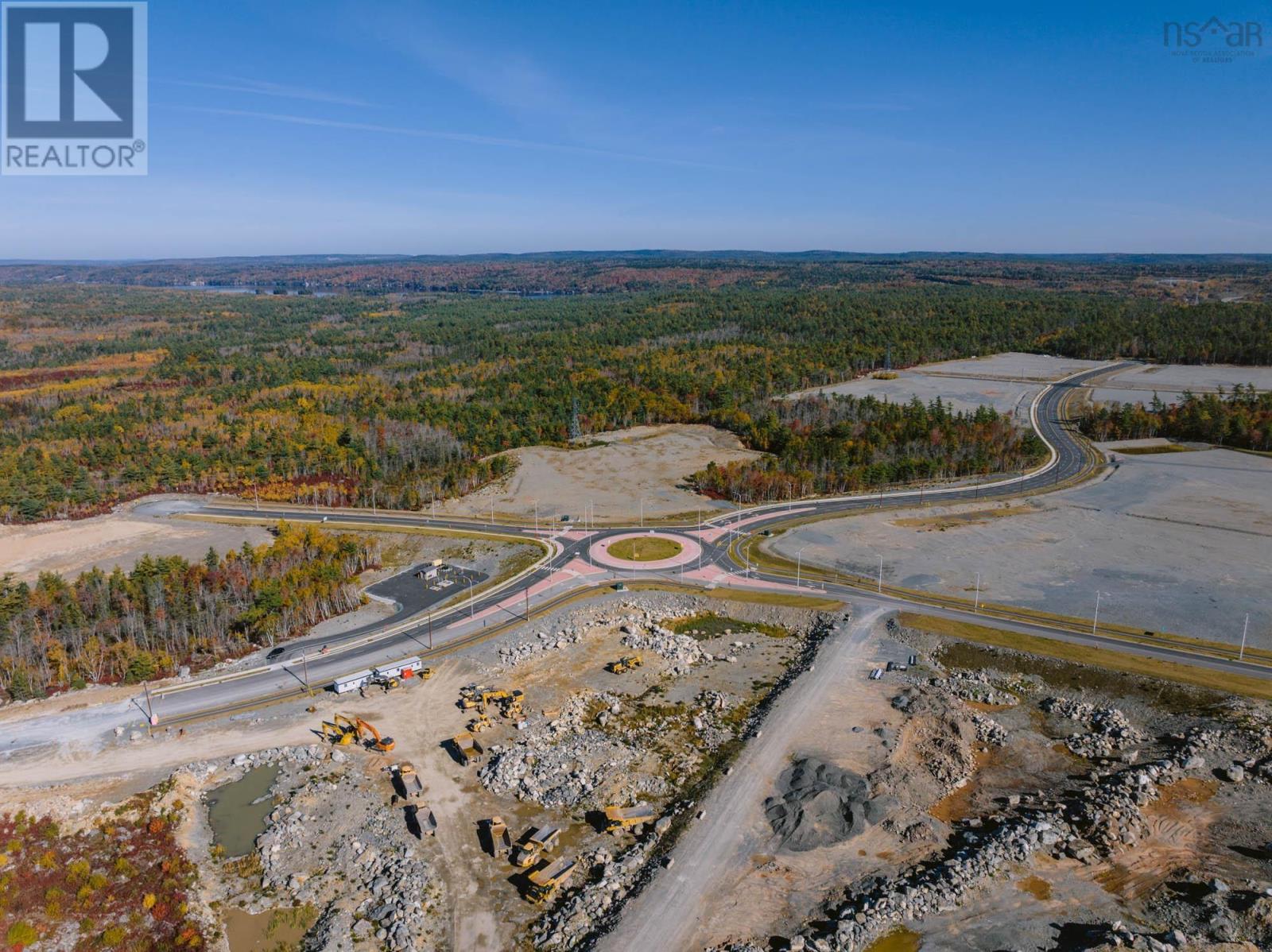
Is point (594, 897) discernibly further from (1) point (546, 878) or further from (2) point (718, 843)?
(2) point (718, 843)

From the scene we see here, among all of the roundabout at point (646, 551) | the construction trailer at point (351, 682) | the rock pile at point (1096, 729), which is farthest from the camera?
the roundabout at point (646, 551)

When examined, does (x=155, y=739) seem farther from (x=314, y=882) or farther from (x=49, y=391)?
(x=49, y=391)

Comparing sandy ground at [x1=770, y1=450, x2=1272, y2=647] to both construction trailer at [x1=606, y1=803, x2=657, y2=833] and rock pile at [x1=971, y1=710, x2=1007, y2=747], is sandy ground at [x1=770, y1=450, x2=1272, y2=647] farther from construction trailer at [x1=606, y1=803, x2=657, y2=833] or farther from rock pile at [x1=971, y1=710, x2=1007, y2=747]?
construction trailer at [x1=606, y1=803, x2=657, y2=833]

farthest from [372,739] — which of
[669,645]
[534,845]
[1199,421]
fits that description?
[1199,421]

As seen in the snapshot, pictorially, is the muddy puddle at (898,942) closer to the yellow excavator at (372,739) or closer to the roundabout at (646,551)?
the yellow excavator at (372,739)

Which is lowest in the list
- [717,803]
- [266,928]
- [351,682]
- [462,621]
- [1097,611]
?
[266,928]

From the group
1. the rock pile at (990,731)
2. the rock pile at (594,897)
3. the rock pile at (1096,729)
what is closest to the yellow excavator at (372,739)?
the rock pile at (594,897)

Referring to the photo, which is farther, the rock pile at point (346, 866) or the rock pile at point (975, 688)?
the rock pile at point (975, 688)

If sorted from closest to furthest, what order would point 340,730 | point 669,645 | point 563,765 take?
point 563,765, point 340,730, point 669,645
